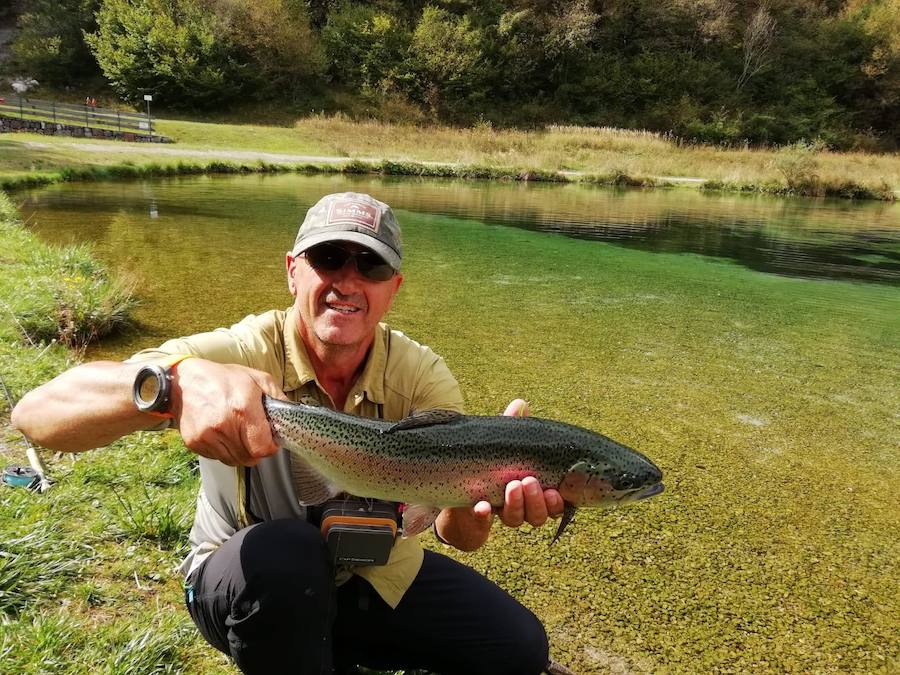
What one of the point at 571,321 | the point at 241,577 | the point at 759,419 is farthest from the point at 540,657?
the point at 571,321

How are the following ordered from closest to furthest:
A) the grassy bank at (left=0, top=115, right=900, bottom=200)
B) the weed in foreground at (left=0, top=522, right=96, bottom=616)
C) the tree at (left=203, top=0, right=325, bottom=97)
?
the weed in foreground at (left=0, top=522, right=96, bottom=616)
the grassy bank at (left=0, top=115, right=900, bottom=200)
the tree at (left=203, top=0, right=325, bottom=97)

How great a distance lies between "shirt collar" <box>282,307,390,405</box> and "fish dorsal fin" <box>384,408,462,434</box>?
1.02 feet

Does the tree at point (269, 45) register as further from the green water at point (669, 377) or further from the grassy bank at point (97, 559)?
the grassy bank at point (97, 559)

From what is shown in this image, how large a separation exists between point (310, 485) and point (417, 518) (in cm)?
44

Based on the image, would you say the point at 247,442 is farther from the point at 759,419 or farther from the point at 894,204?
the point at 894,204

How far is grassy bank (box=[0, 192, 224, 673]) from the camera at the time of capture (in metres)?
2.54

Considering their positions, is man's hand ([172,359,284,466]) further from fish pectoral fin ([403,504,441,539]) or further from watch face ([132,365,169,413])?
fish pectoral fin ([403,504,441,539])

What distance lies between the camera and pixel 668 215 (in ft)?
78.3

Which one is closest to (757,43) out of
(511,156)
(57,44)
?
(511,156)

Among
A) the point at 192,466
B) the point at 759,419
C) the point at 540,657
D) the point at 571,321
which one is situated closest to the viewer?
the point at 540,657

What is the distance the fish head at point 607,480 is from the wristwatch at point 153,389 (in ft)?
4.98

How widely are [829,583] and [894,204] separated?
37.3 meters

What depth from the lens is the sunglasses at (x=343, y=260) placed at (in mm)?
2539

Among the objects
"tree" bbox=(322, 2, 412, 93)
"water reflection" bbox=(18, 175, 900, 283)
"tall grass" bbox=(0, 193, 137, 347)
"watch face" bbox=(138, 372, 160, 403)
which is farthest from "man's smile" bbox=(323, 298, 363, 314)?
"tree" bbox=(322, 2, 412, 93)
